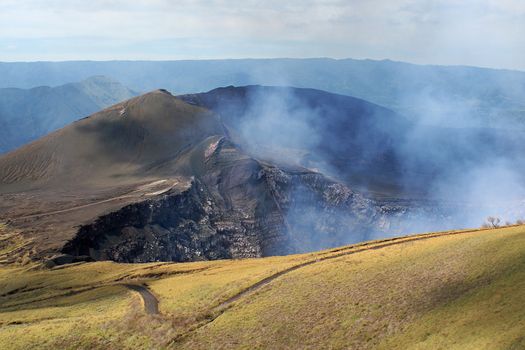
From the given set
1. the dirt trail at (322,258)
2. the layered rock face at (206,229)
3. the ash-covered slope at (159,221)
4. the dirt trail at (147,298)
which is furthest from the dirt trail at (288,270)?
the layered rock face at (206,229)

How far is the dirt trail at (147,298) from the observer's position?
2361 inches

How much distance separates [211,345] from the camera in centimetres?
4569

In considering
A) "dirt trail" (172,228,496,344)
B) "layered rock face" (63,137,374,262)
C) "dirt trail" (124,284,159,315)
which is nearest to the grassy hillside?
"dirt trail" (172,228,496,344)

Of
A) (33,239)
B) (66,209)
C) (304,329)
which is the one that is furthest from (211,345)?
(66,209)

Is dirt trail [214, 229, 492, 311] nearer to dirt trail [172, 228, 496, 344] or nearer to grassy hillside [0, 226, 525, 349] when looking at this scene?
dirt trail [172, 228, 496, 344]

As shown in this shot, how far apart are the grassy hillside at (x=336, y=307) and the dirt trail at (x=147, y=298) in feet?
2.92

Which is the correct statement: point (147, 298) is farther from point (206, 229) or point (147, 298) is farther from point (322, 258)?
point (206, 229)

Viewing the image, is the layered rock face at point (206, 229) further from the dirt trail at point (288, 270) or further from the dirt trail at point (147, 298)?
the dirt trail at point (288, 270)

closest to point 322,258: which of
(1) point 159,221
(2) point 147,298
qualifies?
(2) point 147,298

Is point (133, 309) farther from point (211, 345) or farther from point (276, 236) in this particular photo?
point (276, 236)

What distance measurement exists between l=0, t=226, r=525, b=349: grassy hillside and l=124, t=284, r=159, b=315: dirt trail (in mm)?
889

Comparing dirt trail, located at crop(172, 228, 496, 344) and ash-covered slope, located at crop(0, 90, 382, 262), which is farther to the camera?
ash-covered slope, located at crop(0, 90, 382, 262)

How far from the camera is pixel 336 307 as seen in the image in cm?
4734

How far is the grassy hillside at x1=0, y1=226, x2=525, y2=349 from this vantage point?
4012cm
